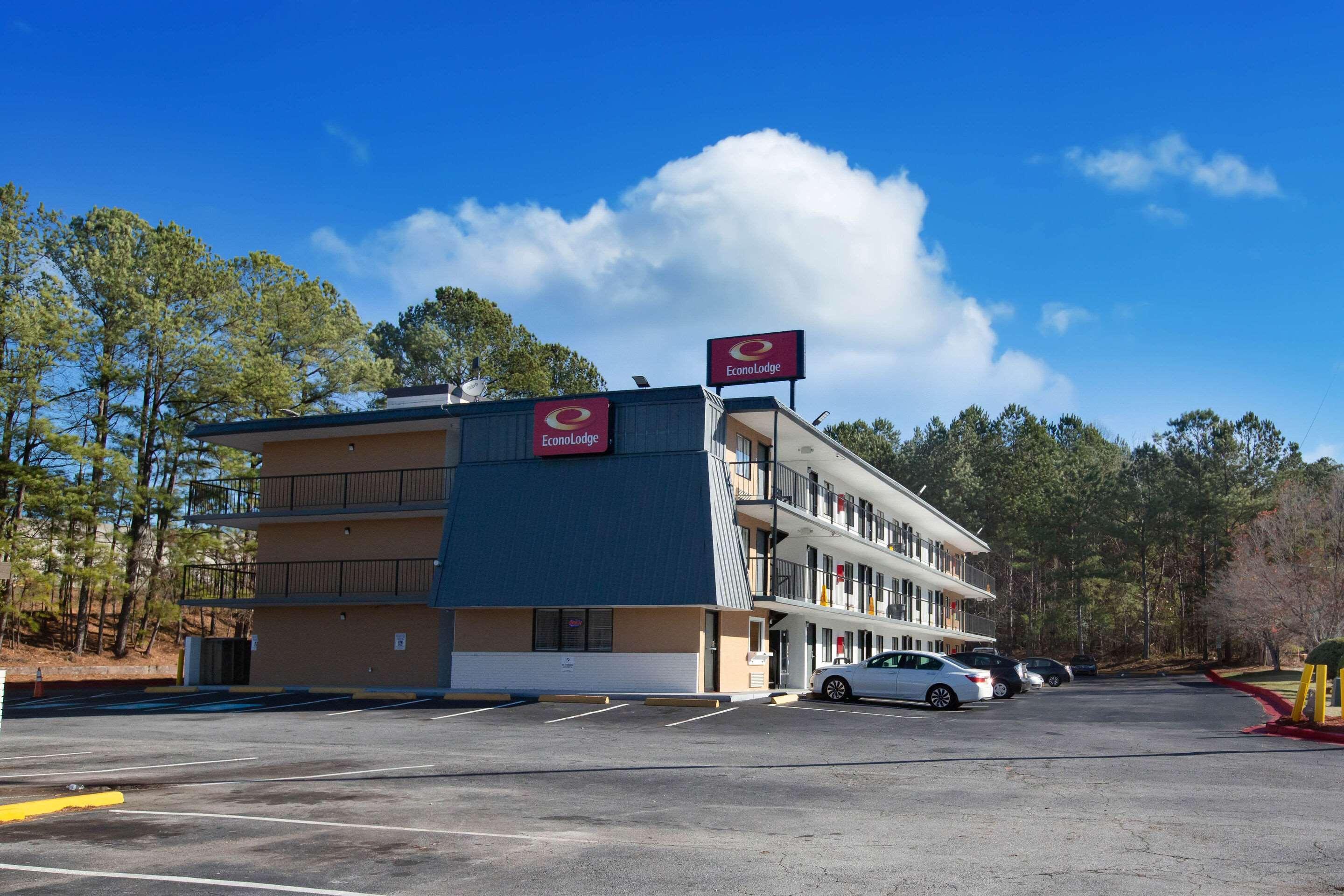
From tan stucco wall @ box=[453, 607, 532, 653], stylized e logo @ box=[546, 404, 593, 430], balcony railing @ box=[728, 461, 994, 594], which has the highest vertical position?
stylized e logo @ box=[546, 404, 593, 430]

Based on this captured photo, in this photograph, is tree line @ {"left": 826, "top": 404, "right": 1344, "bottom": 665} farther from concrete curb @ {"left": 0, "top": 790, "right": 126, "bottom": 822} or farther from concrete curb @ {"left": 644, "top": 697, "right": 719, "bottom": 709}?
concrete curb @ {"left": 0, "top": 790, "right": 126, "bottom": 822}

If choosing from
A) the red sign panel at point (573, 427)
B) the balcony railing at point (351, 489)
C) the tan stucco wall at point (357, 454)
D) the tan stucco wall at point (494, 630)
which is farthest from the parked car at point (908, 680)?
the tan stucco wall at point (357, 454)

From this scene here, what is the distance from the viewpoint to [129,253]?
44.6 metres

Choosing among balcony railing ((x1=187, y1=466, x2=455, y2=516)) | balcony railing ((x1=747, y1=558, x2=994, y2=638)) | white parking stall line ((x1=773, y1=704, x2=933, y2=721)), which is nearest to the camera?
white parking stall line ((x1=773, y1=704, x2=933, y2=721))

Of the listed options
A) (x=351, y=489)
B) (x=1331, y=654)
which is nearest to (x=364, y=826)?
(x=1331, y=654)

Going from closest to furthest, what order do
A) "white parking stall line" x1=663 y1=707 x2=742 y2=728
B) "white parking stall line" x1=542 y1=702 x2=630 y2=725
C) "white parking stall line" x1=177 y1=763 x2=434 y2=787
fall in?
"white parking stall line" x1=177 y1=763 x2=434 y2=787
"white parking stall line" x1=663 y1=707 x2=742 y2=728
"white parking stall line" x1=542 y1=702 x2=630 y2=725

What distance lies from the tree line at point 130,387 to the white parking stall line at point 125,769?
2879 cm

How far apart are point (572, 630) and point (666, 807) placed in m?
19.6

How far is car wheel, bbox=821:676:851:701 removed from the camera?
29000 mm

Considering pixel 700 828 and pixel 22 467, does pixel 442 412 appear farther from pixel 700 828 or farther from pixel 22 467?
pixel 700 828

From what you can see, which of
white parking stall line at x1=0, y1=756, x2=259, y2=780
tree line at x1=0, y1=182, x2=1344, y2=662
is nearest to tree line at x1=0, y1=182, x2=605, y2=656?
tree line at x1=0, y1=182, x2=1344, y2=662

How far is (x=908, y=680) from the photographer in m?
28.0

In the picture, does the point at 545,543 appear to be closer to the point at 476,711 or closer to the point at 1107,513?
the point at 476,711

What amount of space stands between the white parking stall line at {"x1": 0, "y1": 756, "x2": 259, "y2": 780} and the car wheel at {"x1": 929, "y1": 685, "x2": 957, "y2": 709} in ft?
55.3
